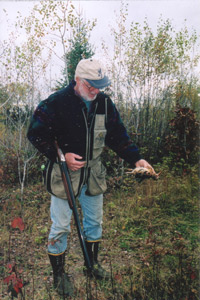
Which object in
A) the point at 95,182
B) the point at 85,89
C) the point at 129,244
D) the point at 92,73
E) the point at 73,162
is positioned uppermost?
the point at 92,73

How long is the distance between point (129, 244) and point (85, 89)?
7.63ft

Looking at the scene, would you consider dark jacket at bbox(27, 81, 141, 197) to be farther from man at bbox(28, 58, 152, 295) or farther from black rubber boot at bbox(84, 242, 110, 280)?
black rubber boot at bbox(84, 242, 110, 280)

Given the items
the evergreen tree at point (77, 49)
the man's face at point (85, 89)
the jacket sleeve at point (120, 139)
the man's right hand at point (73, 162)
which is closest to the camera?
the man's right hand at point (73, 162)

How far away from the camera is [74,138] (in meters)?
2.49

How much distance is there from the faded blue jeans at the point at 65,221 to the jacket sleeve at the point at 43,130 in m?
0.45

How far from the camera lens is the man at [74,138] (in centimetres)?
241

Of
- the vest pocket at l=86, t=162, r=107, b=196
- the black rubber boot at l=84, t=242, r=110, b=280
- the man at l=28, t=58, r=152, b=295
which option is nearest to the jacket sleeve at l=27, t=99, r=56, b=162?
the man at l=28, t=58, r=152, b=295

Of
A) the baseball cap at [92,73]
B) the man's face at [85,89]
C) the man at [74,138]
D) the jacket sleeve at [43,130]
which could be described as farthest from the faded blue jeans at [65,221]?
the baseball cap at [92,73]

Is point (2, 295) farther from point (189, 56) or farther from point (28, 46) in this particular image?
point (189, 56)

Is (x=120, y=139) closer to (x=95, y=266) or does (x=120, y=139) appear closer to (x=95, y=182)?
(x=95, y=182)

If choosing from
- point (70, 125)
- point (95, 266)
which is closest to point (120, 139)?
point (70, 125)

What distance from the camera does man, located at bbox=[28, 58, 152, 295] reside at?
241 cm

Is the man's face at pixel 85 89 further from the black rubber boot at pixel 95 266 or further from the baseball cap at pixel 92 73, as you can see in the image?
the black rubber boot at pixel 95 266

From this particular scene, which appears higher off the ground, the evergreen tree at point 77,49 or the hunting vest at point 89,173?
the evergreen tree at point 77,49
